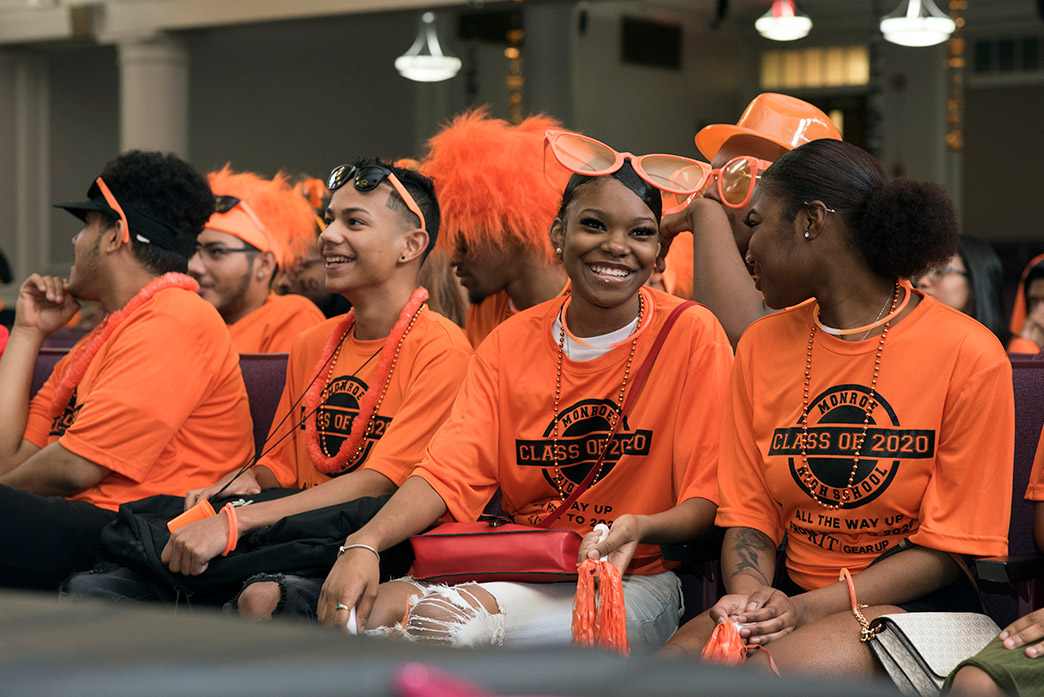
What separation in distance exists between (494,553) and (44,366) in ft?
7.72

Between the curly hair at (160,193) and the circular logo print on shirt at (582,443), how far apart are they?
1.50 meters


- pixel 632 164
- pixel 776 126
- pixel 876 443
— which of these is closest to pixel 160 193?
pixel 632 164

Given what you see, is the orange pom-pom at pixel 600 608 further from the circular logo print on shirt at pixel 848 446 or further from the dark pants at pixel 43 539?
the dark pants at pixel 43 539

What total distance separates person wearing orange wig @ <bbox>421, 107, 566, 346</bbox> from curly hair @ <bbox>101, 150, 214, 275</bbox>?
0.73m

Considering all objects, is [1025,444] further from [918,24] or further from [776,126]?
[918,24]

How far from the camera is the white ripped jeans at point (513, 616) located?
7.59 ft

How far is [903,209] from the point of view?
7.45 feet

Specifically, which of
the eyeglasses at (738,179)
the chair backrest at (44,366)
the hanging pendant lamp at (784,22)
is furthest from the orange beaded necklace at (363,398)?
the hanging pendant lamp at (784,22)

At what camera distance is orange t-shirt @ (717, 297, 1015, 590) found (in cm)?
216

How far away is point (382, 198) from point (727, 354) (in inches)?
43.4

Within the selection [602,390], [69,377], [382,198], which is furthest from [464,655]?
[69,377]

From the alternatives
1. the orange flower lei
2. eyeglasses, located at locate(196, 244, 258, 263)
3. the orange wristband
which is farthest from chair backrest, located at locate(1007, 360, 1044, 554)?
eyeglasses, located at locate(196, 244, 258, 263)

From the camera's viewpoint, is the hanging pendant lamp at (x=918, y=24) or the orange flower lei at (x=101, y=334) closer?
the orange flower lei at (x=101, y=334)

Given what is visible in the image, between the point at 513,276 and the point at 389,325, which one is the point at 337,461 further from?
the point at 513,276
